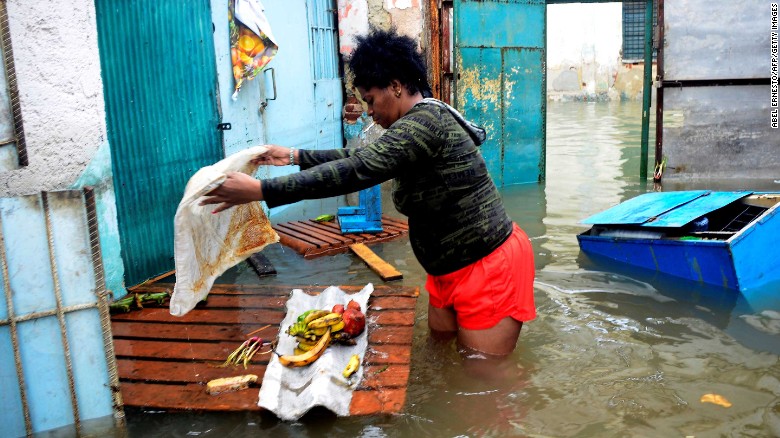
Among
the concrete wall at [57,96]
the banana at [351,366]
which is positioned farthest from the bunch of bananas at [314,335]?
the concrete wall at [57,96]

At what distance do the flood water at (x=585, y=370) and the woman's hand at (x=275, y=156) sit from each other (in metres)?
1.25

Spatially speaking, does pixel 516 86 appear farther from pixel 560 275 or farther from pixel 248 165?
pixel 248 165

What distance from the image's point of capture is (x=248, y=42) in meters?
6.09

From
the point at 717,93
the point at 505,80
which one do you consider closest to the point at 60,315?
the point at 505,80

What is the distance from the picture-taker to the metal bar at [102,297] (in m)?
2.76

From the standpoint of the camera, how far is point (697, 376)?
3486mm

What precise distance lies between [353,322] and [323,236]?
2904 millimetres

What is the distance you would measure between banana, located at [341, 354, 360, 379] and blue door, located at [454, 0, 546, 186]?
19.0 feet

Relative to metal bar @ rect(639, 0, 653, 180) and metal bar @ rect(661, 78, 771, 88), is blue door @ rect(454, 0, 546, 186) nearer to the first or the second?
metal bar @ rect(639, 0, 653, 180)

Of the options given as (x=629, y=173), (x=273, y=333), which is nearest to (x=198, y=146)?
(x=273, y=333)

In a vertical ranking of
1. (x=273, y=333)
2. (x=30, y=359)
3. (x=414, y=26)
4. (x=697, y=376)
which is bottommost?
(x=697, y=376)

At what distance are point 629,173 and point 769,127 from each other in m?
1.82

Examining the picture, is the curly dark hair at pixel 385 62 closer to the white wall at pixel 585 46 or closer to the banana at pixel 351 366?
the banana at pixel 351 366

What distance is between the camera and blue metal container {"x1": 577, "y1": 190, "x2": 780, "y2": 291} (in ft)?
15.0
